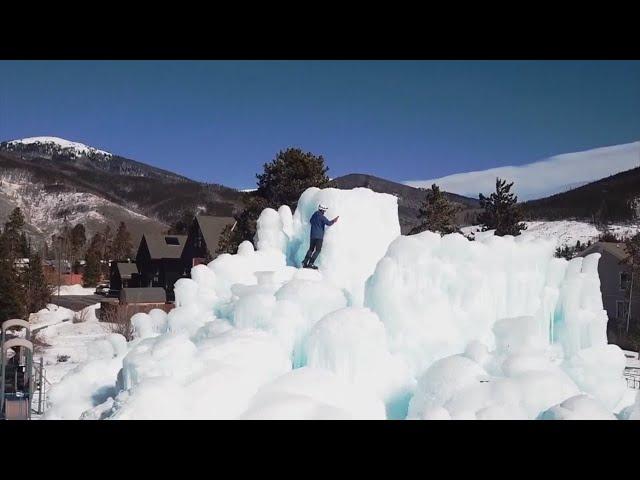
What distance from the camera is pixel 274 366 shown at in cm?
535

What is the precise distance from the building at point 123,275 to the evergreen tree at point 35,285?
424cm

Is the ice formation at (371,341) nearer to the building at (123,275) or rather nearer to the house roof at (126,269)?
the building at (123,275)

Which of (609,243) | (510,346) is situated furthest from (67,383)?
(609,243)

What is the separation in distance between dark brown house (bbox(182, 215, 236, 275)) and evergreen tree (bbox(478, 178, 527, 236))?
Result: 25.1ft

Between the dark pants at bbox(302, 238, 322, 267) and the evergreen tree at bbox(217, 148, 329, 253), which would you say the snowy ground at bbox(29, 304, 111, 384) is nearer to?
the evergreen tree at bbox(217, 148, 329, 253)

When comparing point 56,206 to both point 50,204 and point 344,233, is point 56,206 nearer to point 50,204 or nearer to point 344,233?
point 50,204

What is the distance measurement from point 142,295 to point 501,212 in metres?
10.6

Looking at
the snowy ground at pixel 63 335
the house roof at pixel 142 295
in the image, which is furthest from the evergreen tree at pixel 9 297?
the house roof at pixel 142 295

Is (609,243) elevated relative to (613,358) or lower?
elevated

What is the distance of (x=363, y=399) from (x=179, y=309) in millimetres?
2992

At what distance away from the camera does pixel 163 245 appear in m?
20.4

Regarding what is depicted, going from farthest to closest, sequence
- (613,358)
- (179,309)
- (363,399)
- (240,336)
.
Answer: (179,309) < (613,358) < (240,336) < (363,399)

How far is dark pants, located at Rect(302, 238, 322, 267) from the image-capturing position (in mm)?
7582
